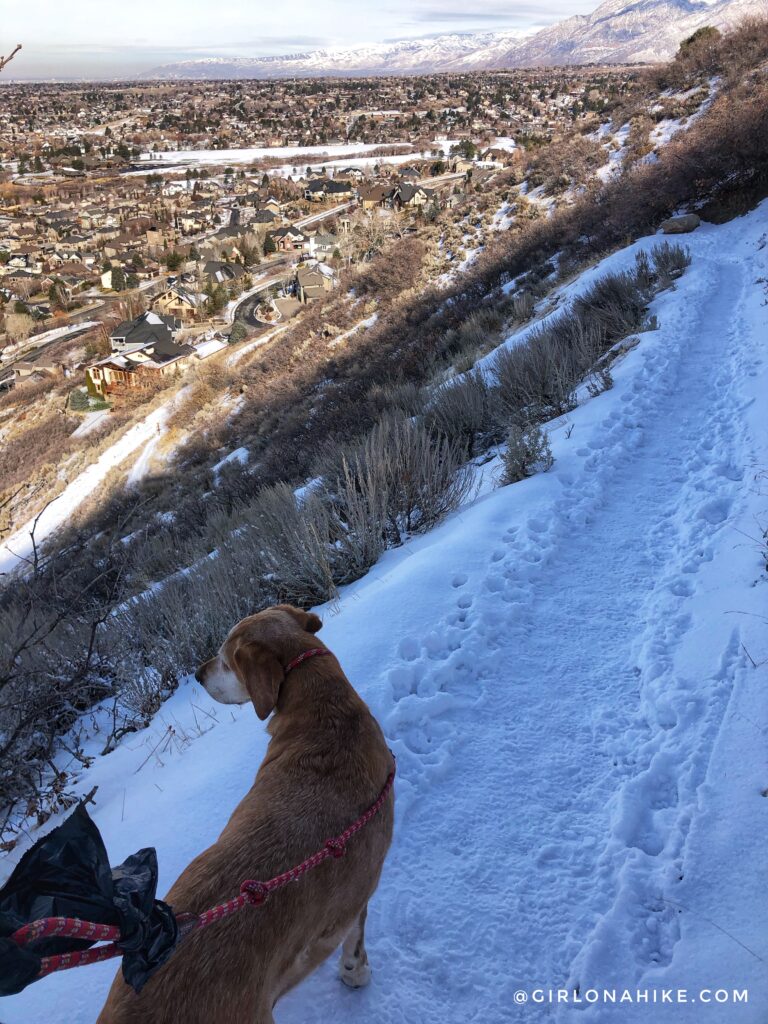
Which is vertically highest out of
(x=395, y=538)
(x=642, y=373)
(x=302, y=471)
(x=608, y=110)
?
(x=608, y=110)

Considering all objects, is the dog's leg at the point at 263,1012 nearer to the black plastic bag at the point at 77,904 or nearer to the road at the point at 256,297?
the black plastic bag at the point at 77,904

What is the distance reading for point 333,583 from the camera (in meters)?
4.87

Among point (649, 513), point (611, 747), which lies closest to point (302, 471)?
point (649, 513)

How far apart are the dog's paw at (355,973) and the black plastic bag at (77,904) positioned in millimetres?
985

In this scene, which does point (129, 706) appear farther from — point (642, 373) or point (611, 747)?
point (642, 373)

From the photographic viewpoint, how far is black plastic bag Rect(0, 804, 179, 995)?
3.57 ft

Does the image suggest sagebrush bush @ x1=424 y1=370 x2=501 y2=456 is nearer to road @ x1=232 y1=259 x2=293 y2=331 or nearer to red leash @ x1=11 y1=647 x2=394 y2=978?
red leash @ x1=11 y1=647 x2=394 y2=978

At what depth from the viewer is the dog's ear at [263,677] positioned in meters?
2.15

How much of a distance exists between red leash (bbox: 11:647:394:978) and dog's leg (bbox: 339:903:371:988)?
501mm

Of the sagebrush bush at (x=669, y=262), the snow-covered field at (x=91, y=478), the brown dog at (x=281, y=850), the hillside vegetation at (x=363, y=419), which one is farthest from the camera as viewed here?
the snow-covered field at (x=91, y=478)

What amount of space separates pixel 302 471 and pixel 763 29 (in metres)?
31.4

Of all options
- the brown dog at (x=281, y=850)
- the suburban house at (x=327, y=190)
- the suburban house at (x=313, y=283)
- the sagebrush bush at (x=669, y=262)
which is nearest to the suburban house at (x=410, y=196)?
the suburban house at (x=313, y=283)

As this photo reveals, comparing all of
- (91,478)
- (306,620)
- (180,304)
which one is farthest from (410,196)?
(306,620)

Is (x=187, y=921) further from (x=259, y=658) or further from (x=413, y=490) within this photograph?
(x=413, y=490)
